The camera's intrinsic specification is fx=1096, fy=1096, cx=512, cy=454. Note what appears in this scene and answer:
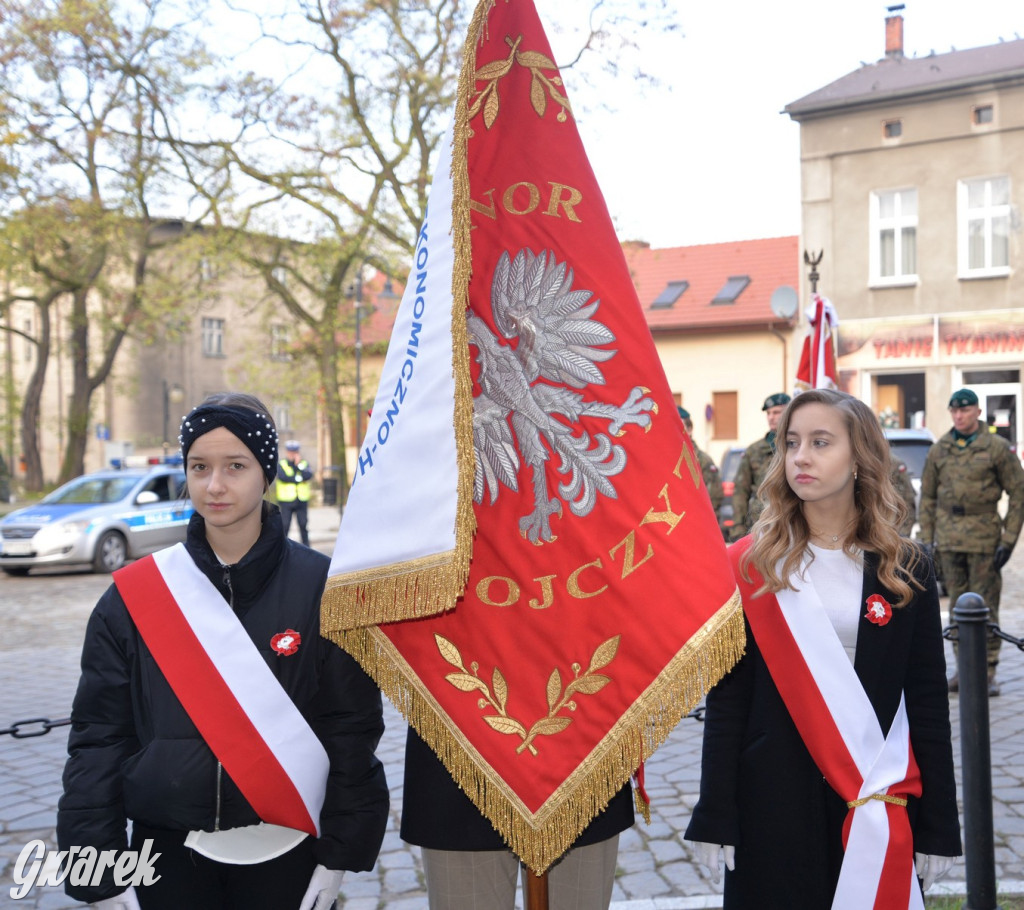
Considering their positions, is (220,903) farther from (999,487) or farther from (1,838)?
(999,487)

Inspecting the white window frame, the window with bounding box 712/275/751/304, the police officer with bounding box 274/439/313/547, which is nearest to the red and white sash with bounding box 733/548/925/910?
the police officer with bounding box 274/439/313/547

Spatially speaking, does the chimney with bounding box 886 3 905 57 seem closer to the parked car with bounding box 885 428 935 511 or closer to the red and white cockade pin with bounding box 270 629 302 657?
the parked car with bounding box 885 428 935 511

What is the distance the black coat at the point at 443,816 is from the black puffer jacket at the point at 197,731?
11cm

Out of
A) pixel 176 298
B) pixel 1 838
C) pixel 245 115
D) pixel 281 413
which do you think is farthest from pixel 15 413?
pixel 1 838

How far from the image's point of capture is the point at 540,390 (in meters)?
2.46

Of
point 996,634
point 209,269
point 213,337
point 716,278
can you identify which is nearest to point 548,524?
point 996,634

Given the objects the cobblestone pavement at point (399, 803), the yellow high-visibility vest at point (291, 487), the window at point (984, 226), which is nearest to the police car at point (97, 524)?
the yellow high-visibility vest at point (291, 487)

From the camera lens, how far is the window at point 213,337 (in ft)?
159

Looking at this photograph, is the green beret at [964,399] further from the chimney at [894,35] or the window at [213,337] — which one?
the window at [213,337]

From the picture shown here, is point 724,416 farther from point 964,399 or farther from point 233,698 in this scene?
point 233,698

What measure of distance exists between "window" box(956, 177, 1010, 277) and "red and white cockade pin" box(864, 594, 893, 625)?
2446 cm

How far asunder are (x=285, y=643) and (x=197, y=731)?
27cm

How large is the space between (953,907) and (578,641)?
2.40 metres

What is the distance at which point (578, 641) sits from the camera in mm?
2404
